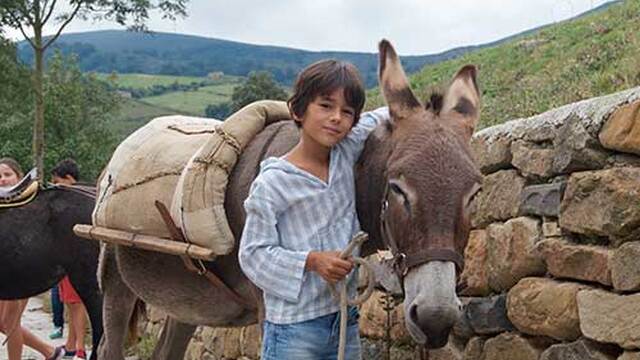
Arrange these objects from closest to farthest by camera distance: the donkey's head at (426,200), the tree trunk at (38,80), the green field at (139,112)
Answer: the donkey's head at (426,200) < the tree trunk at (38,80) < the green field at (139,112)

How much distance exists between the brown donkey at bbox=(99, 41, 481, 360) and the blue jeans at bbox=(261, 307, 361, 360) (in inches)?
13.7

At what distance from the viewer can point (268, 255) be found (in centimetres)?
283

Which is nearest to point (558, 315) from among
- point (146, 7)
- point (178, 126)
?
point (178, 126)

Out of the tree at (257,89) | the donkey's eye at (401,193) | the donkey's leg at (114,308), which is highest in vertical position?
the donkey's eye at (401,193)

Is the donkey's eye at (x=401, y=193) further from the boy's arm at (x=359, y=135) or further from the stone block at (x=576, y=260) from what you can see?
the stone block at (x=576, y=260)

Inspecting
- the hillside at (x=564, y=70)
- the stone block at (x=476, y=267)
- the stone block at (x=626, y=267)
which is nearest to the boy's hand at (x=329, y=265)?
the hillside at (x=564, y=70)

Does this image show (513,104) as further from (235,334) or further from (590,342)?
(590,342)

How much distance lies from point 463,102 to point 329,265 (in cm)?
75

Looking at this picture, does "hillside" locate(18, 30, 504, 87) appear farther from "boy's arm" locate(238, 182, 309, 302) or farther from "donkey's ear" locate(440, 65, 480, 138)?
"boy's arm" locate(238, 182, 309, 302)

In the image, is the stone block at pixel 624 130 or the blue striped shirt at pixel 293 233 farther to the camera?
the stone block at pixel 624 130

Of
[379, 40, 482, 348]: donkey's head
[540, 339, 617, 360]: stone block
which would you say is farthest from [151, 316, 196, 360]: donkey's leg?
[379, 40, 482, 348]: donkey's head

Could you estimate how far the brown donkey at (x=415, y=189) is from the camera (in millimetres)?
2541

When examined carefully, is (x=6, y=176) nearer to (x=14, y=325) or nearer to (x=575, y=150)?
(x=14, y=325)

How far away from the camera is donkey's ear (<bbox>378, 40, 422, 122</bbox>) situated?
9.68 ft
